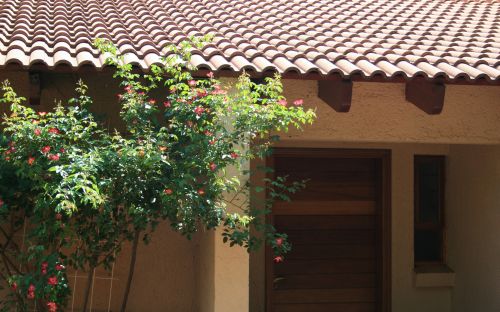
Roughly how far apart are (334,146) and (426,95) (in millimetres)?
2362

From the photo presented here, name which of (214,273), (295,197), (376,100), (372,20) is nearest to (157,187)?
(214,273)

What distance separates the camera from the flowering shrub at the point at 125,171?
5.25 metres

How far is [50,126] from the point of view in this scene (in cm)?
550

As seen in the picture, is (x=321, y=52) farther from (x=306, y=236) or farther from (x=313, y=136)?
(x=306, y=236)

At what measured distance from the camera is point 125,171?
5.42 meters

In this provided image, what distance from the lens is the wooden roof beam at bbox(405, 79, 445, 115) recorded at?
6879 mm

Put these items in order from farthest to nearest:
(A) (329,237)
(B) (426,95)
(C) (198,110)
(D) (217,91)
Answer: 1. (A) (329,237)
2. (B) (426,95)
3. (D) (217,91)
4. (C) (198,110)

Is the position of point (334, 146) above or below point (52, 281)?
above

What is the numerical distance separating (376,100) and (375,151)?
206 centimetres

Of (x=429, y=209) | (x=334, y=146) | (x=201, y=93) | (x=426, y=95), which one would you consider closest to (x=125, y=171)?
(x=201, y=93)

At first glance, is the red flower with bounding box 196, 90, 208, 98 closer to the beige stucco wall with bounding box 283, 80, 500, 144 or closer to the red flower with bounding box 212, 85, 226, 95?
the red flower with bounding box 212, 85, 226, 95

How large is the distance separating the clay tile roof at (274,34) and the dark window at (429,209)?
5.88 feet

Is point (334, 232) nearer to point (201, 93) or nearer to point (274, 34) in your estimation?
point (274, 34)

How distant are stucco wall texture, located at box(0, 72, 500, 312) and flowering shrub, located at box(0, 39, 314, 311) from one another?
2.92 feet
